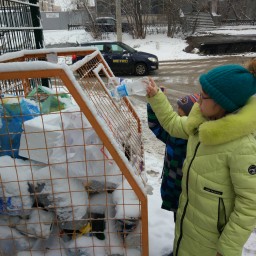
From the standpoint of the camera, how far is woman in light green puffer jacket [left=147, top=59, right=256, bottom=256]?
1.43 metres

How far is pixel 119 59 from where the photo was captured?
39.2 feet

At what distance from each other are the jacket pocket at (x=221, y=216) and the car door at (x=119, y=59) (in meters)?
10.8

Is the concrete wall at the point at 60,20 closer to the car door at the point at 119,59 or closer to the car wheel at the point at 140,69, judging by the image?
the car door at the point at 119,59

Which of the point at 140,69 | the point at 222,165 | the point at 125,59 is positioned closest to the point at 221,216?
the point at 222,165

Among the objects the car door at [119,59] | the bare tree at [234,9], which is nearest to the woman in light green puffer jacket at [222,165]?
the car door at [119,59]

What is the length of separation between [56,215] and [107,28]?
24411 millimetres

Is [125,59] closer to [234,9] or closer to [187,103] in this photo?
[187,103]

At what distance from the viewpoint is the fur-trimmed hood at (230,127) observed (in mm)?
1432

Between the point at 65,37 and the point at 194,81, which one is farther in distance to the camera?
the point at 65,37

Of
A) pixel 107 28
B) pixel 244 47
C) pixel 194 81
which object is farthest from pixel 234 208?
pixel 107 28

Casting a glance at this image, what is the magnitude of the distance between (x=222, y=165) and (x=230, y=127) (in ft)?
0.66

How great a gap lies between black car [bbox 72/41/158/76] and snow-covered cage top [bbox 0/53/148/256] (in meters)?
10.2

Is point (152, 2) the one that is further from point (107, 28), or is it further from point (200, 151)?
point (200, 151)

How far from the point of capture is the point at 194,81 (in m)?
10.2
